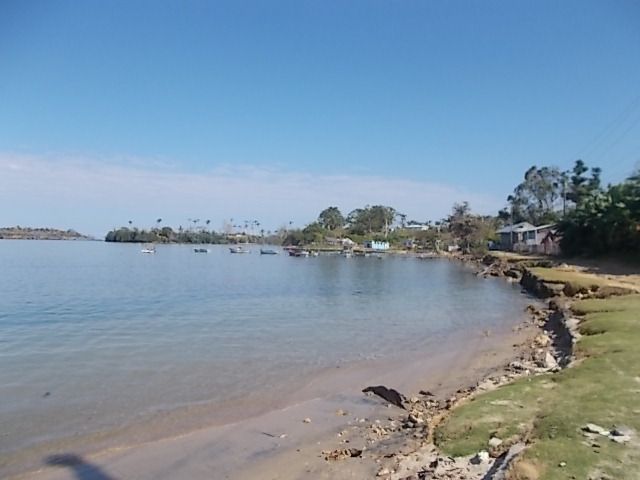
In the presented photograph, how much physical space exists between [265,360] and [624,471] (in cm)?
1192

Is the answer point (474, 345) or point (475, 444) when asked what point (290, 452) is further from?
point (474, 345)

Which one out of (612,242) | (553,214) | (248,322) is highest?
(553,214)

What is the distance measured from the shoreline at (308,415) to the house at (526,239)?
58610 millimetres

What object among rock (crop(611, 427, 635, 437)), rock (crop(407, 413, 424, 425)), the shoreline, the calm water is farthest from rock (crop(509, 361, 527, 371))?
rock (crop(611, 427, 635, 437))

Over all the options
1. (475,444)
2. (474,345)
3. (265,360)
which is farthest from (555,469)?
(474,345)

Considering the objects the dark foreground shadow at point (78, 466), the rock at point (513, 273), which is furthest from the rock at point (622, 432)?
the rock at point (513, 273)

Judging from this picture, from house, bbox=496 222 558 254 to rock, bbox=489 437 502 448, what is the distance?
217ft

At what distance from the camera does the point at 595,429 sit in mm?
6398

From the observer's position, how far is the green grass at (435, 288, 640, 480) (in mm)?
5432

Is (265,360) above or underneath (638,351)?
underneath

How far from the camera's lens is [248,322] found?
80.3 ft

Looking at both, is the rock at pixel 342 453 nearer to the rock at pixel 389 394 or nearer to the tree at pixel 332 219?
the rock at pixel 389 394

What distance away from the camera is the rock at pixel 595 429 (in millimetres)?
6285

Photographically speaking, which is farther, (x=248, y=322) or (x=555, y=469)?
(x=248, y=322)
